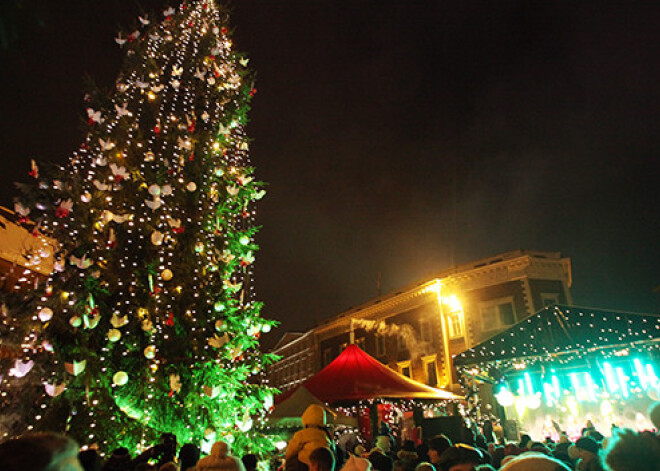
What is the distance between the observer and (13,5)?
1732 mm

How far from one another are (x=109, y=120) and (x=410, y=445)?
27.0 feet

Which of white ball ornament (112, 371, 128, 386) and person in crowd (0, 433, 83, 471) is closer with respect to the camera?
person in crowd (0, 433, 83, 471)

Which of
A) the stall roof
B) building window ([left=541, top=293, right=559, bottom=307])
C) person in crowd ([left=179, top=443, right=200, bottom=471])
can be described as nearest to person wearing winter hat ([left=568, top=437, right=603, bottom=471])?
the stall roof

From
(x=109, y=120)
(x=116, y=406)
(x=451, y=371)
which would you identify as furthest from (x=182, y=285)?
(x=451, y=371)

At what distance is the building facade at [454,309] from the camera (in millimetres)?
25188

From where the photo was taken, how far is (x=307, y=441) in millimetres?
5086

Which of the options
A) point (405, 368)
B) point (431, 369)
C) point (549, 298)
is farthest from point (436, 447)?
point (405, 368)

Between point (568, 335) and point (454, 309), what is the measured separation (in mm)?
19399

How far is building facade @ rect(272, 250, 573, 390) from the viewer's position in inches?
992

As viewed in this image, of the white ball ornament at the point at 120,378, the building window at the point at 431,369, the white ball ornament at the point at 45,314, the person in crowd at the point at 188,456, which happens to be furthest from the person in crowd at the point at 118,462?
the building window at the point at 431,369

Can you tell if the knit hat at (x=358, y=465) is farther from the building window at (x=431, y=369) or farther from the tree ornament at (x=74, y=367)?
the building window at (x=431, y=369)

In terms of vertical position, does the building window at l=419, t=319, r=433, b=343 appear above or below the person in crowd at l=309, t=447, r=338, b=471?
above

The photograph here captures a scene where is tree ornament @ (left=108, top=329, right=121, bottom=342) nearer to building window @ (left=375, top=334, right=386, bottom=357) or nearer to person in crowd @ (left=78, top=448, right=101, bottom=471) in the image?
person in crowd @ (left=78, top=448, right=101, bottom=471)

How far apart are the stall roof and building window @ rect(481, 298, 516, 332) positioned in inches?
653
